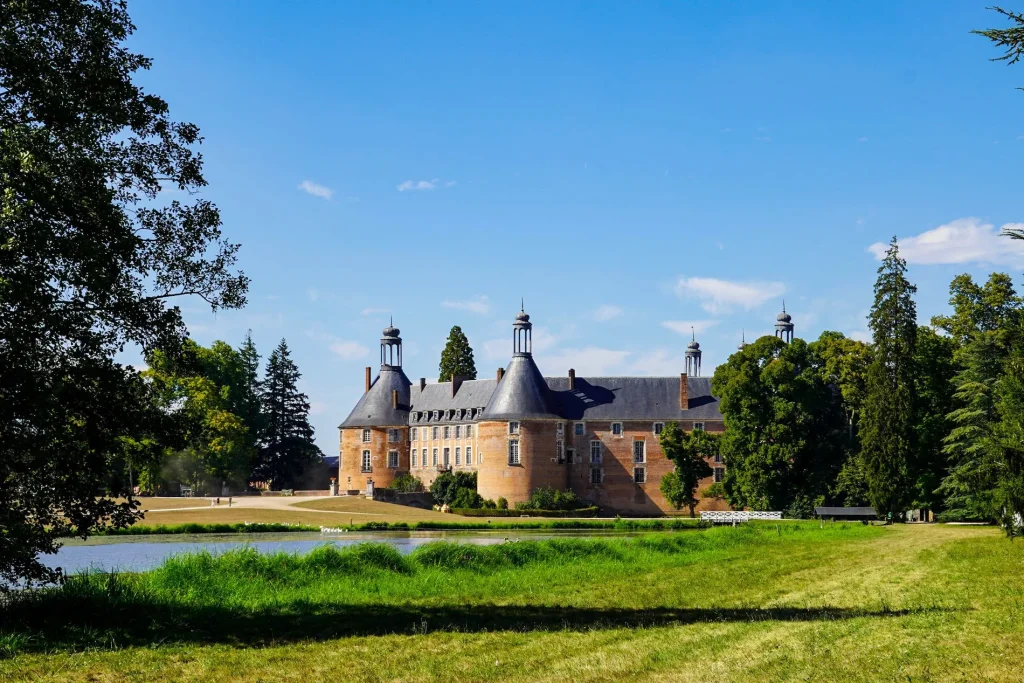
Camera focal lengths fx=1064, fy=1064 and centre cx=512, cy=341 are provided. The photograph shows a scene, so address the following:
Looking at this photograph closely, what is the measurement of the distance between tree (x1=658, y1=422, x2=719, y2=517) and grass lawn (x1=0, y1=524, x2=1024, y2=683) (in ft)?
115

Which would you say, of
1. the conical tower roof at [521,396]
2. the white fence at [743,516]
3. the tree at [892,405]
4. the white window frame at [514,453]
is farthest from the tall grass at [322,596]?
the conical tower roof at [521,396]

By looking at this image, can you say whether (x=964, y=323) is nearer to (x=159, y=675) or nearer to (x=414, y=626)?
(x=414, y=626)

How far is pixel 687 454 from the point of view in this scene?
5800 cm

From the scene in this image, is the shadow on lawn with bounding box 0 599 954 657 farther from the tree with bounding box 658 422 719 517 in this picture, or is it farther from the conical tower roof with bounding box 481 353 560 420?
the conical tower roof with bounding box 481 353 560 420

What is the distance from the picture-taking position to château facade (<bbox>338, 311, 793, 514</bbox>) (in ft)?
208

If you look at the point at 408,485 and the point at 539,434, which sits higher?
the point at 539,434

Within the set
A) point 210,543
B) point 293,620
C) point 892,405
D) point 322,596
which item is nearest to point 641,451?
point 892,405

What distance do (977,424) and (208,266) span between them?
33258 mm

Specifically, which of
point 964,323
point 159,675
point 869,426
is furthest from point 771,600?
point 964,323

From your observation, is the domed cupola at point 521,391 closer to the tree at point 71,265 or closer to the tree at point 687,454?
the tree at point 687,454

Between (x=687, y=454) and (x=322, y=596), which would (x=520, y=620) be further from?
(x=687, y=454)

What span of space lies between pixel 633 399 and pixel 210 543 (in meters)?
37.4

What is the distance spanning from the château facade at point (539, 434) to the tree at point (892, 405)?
17.4 meters

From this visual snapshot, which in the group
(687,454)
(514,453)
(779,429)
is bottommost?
(687,454)
